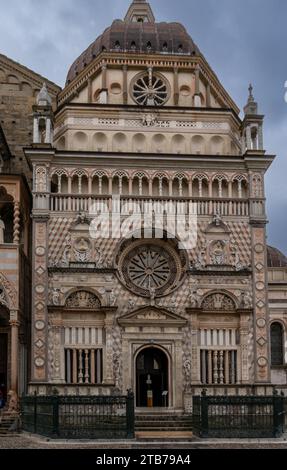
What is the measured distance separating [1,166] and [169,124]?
10162mm

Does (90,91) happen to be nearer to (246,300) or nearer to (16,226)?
(16,226)

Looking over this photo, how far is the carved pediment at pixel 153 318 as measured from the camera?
4374cm

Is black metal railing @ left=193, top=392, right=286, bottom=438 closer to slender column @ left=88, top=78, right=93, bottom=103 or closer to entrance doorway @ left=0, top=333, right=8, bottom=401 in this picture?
entrance doorway @ left=0, top=333, right=8, bottom=401

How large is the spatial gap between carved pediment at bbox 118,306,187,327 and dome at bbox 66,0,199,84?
16271 mm

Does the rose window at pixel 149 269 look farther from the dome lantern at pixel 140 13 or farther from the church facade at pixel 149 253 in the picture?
the dome lantern at pixel 140 13

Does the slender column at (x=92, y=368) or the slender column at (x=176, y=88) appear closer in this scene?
the slender column at (x=92, y=368)

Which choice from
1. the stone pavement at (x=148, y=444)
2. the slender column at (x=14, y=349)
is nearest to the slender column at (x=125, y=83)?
the slender column at (x=14, y=349)

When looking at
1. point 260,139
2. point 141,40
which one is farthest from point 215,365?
point 141,40

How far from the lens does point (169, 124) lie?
47844 mm

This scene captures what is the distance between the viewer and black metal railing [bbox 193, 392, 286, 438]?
1230 inches

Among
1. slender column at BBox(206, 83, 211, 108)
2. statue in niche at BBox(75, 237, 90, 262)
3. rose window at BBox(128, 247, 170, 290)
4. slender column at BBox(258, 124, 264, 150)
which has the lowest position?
rose window at BBox(128, 247, 170, 290)

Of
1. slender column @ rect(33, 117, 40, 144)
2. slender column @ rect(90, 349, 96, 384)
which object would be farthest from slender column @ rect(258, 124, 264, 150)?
slender column @ rect(90, 349, 96, 384)

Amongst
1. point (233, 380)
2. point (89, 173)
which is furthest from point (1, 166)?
point (233, 380)

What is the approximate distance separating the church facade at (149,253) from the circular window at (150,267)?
62mm
